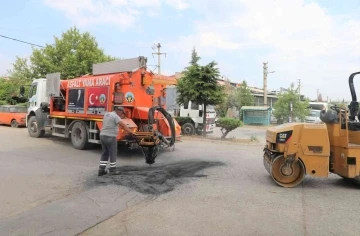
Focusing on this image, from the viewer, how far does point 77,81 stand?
1191cm

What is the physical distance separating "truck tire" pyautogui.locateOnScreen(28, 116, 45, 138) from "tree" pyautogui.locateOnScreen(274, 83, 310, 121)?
23.1 meters

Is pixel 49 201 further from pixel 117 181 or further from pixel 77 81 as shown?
pixel 77 81

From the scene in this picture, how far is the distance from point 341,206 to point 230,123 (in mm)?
10445

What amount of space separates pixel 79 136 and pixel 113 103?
2.31 metres

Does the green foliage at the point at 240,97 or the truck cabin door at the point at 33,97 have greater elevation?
the green foliage at the point at 240,97

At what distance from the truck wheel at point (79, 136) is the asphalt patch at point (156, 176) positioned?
3.47 m

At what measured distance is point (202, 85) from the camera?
15867mm

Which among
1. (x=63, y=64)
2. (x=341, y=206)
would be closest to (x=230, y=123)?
(x=341, y=206)

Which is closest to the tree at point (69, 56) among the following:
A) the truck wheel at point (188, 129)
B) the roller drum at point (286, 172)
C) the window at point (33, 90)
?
the window at point (33, 90)

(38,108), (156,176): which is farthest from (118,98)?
(38,108)

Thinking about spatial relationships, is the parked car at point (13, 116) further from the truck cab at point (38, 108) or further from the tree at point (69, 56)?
the truck cab at point (38, 108)

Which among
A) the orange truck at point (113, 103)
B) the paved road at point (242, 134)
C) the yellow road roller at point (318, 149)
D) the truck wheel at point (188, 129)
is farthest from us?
the paved road at point (242, 134)

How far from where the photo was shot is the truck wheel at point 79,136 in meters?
11.5

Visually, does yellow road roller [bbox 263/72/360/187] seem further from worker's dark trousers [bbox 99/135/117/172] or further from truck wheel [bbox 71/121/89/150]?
truck wheel [bbox 71/121/89/150]
